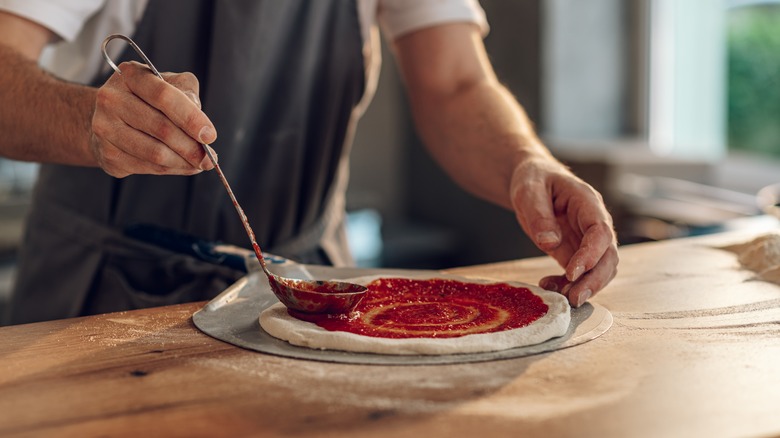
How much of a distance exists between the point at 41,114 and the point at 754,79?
118 inches

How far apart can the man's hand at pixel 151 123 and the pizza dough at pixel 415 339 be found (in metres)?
0.25

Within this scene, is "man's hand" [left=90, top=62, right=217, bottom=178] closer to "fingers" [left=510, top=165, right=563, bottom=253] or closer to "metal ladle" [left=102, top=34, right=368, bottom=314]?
"metal ladle" [left=102, top=34, right=368, bottom=314]

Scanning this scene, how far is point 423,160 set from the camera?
16.5 feet

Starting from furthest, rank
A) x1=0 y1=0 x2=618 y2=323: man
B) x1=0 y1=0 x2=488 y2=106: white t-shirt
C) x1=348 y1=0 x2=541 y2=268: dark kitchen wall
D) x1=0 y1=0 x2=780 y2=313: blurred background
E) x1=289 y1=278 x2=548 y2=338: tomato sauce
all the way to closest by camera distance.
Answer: x1=348 y1=0 x2=541 y2=268: dark kitchen wall, x1=0 y1=0 x2=780 y2=313: blurred background, x1=0 y1=0 x2=488 y2=106: white t-shirt, x1=0 y1=0 x2=618 y2=323: man, x1=289 y1=278 x2=548 y2=338: tomato sauce

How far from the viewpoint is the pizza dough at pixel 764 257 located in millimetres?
1451

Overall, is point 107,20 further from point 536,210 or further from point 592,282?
point 592,282

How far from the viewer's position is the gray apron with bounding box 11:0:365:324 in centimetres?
164

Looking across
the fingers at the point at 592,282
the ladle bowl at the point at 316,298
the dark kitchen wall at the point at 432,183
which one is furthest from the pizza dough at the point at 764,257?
the dark kitchen wall at the point at 432,183

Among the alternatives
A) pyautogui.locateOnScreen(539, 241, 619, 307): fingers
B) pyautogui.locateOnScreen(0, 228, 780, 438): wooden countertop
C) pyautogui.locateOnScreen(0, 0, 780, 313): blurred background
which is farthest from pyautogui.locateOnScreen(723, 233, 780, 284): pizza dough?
pyautogui.locateOnScreen(0, 0, 780, 313): blurred background

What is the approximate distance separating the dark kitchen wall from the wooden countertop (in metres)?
2.80

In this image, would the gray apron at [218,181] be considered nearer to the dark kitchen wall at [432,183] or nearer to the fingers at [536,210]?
the fingers at [536,210]

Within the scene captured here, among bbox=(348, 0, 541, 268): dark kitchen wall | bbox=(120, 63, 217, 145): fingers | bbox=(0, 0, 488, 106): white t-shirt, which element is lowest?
bbox=(348, 0, 541, 268): dark kitchen wall

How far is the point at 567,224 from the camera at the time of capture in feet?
4.73

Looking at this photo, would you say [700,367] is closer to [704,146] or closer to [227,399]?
[227,399]
